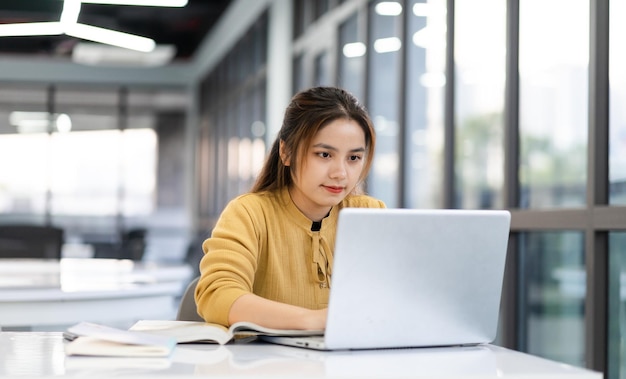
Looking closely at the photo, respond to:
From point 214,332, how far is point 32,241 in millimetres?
3073

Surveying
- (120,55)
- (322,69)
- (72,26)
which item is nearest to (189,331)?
(322,69)

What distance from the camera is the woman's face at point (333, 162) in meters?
1.85

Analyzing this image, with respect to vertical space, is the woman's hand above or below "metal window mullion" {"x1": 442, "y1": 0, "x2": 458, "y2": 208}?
below

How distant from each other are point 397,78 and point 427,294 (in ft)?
9.98

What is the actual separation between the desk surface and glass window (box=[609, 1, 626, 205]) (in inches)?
43.5

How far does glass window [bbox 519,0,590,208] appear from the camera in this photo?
2.79m

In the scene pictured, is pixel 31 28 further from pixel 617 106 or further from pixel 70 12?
pixel 617 106

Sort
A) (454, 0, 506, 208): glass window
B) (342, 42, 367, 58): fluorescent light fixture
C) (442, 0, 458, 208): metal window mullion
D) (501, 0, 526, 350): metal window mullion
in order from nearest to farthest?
(501, 0, 526, 350): metal window mullion, (454, 0, 506, 208): glass window, (442, 0, 458, 208): metal window mullion, (342, 42, 367, 58): fluorescent light fixture

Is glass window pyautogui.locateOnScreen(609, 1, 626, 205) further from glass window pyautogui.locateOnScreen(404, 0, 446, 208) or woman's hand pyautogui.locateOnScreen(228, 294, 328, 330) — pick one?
glass window pyautogui.locateOnScreen(404, 0, 446, 208)

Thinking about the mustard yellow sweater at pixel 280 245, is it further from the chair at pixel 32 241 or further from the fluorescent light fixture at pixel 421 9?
the chair at pixel 32 241

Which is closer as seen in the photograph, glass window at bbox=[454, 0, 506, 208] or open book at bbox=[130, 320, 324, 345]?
open book at bbox=[130, 320, 324, 345]

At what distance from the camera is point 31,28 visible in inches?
289

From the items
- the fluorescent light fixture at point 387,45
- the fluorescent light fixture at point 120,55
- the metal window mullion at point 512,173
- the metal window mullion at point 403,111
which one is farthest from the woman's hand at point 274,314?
the fluorescent light fixture at point 120,55

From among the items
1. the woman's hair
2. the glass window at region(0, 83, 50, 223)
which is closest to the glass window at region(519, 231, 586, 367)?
the woman's hair
